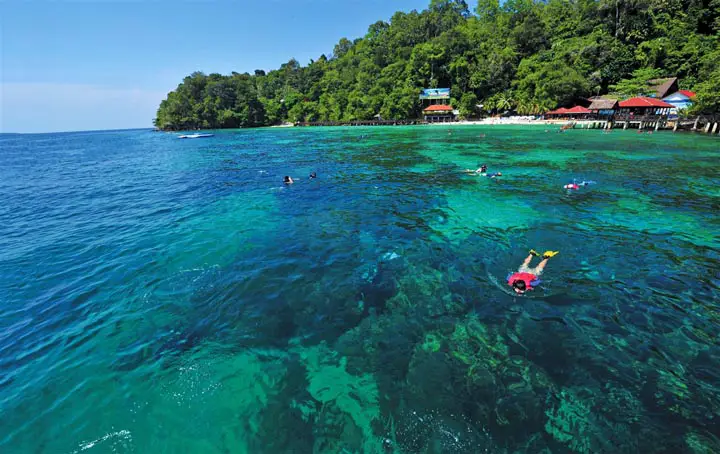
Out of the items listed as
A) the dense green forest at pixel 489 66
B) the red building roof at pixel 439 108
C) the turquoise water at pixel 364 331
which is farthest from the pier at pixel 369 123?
the turquoise water at pixel 364 331

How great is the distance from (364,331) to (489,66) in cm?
9970

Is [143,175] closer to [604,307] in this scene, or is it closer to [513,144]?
[604,307]

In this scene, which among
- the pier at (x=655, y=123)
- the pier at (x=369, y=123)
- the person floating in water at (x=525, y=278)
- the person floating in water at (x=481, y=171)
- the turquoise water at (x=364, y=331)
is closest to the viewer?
the turquoise water at (x=364, y=331)

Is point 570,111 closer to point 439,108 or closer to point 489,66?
point 489,66

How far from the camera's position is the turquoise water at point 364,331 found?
4938mm

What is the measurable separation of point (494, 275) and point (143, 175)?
3314cm

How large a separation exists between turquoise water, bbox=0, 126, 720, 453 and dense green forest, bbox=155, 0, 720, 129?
170 ft

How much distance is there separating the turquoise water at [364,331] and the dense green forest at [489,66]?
51.9 m

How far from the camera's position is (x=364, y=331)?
7.07 m

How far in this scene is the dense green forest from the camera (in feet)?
220

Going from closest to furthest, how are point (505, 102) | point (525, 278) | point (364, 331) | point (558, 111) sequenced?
point (364, 331), point (525, 278), point (558, 111), point (505, 102)

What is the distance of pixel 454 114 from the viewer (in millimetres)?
87938

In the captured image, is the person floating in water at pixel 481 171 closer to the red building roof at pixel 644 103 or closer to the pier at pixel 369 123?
the red building roof at pixel 644 103

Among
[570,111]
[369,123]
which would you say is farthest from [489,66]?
[369,123]
